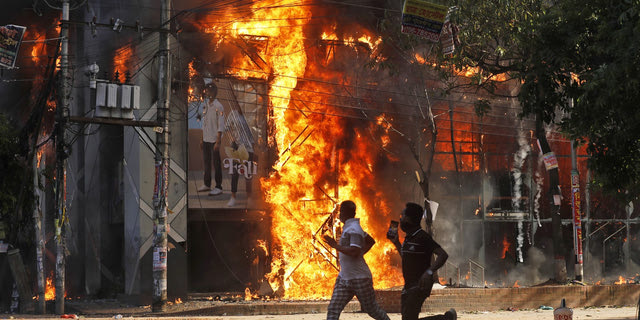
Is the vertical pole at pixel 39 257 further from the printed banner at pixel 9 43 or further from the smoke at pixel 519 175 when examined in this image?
the smoke at pixel 519 175

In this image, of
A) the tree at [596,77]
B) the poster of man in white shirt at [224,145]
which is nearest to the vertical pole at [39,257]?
the poster of man in white shirt at [224,145]

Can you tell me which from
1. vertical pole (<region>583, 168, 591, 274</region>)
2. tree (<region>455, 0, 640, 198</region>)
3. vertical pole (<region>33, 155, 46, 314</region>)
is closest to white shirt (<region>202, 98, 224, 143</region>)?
vertical pole (<region>33, 155, 46, 314</region>)

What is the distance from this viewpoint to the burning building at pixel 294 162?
23.4 m

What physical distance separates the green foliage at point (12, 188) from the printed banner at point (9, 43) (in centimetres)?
264

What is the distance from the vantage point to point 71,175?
2606 cm

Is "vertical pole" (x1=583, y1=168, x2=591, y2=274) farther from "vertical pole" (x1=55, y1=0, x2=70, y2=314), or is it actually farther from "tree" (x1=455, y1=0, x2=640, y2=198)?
"vertical pole" (x1=55, y1=0, x2=70, y2=314)

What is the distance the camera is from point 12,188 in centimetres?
2205

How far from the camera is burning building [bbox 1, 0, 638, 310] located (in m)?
23.4

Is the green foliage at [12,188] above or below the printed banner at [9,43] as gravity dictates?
below

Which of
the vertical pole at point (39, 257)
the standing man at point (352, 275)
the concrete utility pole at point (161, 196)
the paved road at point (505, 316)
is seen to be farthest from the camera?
the vertical pole at point (39, 257)

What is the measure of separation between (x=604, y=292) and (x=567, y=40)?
426 inches

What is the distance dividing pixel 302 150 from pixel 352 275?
15329 millimetres

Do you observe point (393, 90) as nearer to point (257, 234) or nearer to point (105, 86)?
point (257, 234)

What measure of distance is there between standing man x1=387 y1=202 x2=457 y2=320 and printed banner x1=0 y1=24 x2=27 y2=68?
44.2 ft
